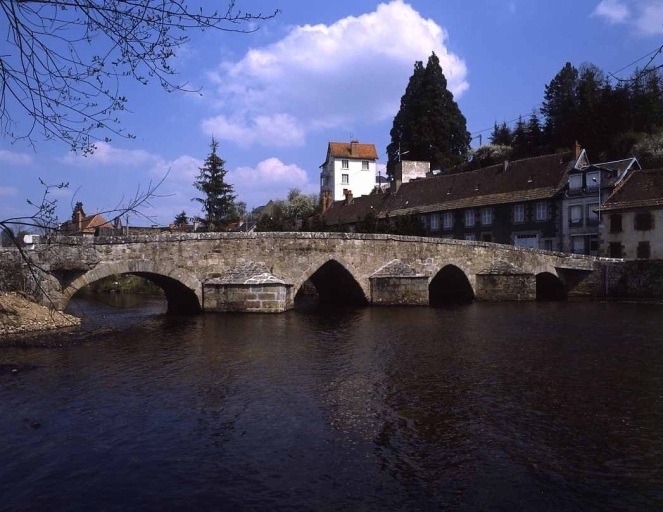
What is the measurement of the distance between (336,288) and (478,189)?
17863 mm

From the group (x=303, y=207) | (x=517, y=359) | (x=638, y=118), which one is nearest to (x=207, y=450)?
(x=517, y=359)

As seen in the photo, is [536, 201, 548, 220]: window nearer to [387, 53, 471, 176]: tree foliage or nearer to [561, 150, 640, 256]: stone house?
[561, 150, 640, 256]: stone house

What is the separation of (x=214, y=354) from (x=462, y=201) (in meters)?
29.0

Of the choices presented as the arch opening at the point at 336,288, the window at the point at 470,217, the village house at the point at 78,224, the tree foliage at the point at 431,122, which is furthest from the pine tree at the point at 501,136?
the village house at the point at 78,224

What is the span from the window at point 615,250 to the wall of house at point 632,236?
0.32 ft

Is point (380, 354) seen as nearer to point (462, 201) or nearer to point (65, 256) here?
point (65, 256)

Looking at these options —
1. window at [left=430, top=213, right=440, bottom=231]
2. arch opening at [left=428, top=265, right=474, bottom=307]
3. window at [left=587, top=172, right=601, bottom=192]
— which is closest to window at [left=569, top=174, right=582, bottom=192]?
window at [left=587, top=172, right=601, bottom=192]

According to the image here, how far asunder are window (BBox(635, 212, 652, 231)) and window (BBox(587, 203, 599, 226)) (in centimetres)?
219

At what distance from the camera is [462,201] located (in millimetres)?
35969

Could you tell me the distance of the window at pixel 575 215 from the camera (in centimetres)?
3058

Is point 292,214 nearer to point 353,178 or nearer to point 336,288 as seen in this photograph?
point 353,178

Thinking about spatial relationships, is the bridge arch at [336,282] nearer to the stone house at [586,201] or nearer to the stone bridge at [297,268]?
the stone bridge at [297,268]

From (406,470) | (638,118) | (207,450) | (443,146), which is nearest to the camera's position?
(406,470)

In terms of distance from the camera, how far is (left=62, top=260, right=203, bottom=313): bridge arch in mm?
14383
